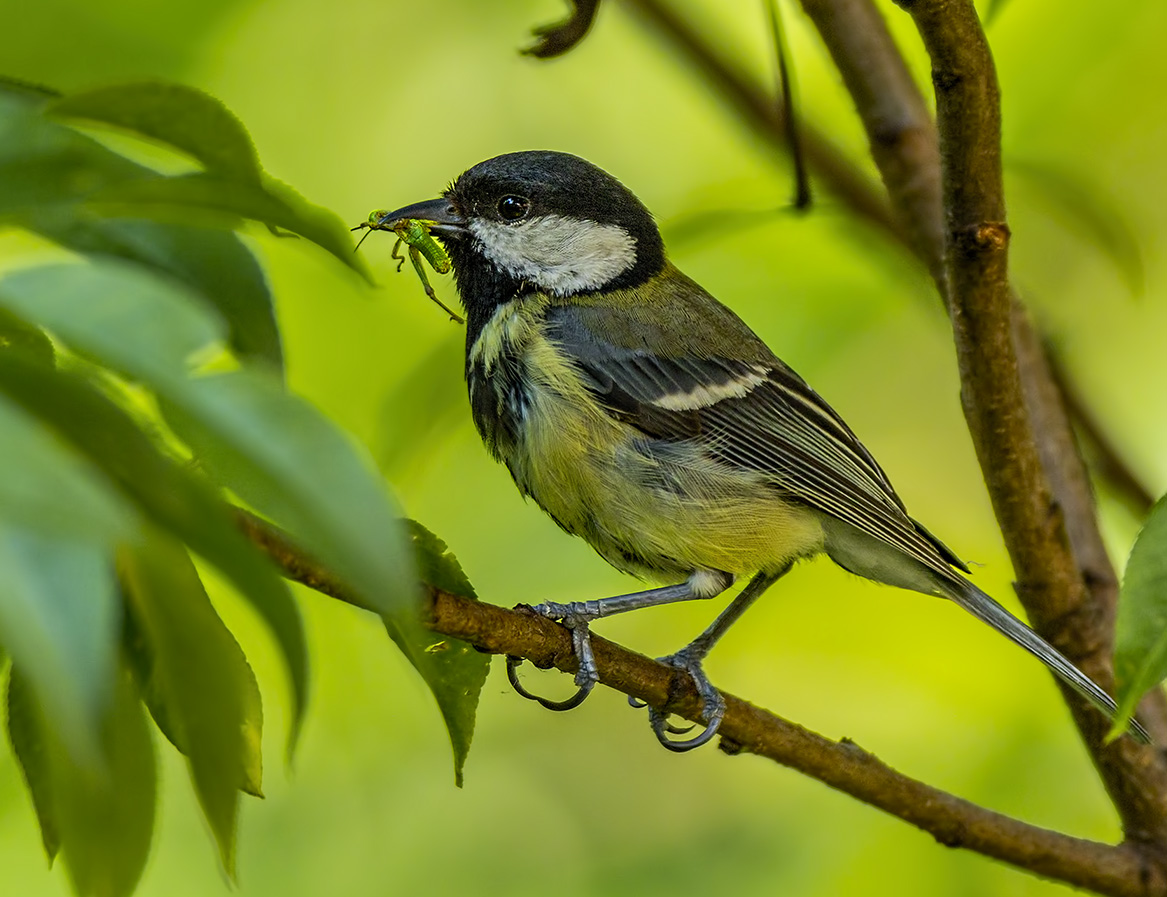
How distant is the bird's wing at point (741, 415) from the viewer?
8.53 feet

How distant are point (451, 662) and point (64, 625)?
0.81 meters

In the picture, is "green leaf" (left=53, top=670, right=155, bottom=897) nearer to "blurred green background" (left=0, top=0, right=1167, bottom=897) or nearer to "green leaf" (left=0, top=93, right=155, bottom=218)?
"green leaf" (left=0, top=93, right=155, bottom=218)

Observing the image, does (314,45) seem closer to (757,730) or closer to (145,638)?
(757,730)

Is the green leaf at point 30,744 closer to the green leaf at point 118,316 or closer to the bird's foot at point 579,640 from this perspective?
the green leaf at point 118,316

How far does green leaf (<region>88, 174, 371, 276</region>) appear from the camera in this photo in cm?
112

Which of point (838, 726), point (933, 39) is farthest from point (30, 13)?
point (838, 726)

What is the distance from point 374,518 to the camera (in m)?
0.79

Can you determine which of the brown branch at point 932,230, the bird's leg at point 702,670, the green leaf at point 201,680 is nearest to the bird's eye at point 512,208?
the brown branch at point 932,230

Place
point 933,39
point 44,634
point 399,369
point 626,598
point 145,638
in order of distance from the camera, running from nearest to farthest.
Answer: point 44,634
point 145,638
point 933,39
point 626,598
point 399,369

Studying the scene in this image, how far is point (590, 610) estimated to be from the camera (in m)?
2.23

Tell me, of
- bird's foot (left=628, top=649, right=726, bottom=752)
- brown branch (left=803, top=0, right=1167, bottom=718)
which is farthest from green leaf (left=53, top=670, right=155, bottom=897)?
brown branch (left=803, top=0, right=1167, bottom=718)

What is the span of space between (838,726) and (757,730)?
1.59m

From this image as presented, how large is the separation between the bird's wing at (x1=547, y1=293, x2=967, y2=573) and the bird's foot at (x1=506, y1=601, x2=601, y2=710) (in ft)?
1.61

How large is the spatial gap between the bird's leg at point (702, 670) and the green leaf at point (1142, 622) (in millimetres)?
956
